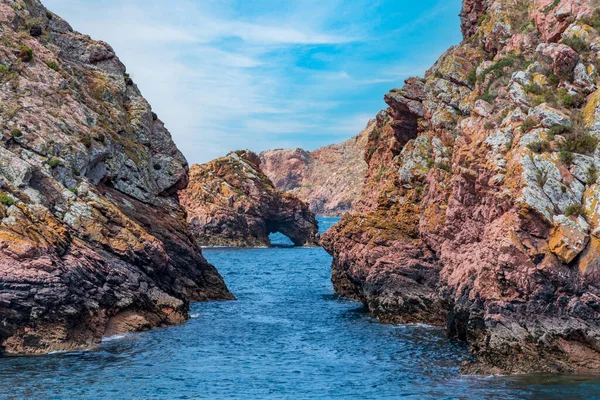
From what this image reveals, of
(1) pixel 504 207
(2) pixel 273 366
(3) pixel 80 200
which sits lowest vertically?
(2) pixel 273 366

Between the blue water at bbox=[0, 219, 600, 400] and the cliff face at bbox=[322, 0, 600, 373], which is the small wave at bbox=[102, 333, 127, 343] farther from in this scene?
the cliff face at bbox=[322, 0, 600, 373]

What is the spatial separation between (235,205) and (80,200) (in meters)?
88.8

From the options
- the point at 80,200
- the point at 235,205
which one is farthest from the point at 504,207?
the point at 235,205

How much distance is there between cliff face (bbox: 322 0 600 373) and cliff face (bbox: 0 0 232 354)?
17.7 meters

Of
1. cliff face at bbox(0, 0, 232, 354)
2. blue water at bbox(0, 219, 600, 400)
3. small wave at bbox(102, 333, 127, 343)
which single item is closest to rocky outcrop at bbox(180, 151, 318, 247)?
cliff face at bbox(0, 0, 232, 354)

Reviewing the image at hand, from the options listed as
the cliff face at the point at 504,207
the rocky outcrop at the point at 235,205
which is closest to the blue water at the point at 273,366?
the cliff face at the point at 504,207

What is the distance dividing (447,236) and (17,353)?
28.2 meters

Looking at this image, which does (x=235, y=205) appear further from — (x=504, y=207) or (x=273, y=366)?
(x=504, y=207)

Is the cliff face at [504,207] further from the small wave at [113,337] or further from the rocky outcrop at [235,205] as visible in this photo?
the rocky outcrop at [235,205]

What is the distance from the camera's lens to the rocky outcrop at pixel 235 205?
438 feet

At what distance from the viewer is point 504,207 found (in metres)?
33.7

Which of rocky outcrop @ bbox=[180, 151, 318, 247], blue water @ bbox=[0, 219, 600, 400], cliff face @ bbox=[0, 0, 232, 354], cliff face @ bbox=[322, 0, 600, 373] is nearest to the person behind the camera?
blue water @ bbox=[0, 219, 600, 400]

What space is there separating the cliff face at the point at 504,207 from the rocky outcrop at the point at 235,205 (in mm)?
75398

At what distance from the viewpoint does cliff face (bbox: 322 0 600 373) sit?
98.4 feet
